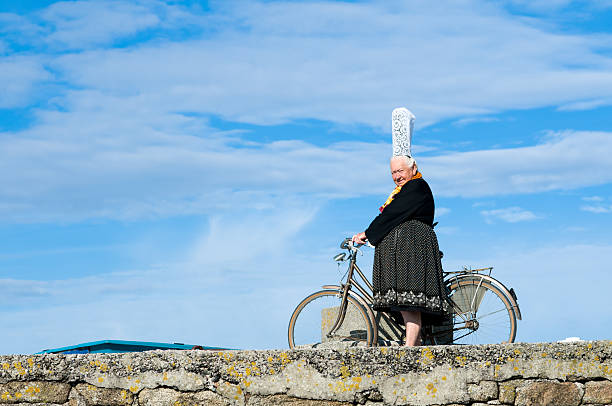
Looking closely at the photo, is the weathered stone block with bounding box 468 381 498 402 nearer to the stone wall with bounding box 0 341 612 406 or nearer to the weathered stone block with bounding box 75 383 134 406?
the stone wall with bounding box 0 341 612 406

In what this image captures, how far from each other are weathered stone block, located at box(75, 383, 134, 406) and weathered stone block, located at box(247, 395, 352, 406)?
2.73 feet

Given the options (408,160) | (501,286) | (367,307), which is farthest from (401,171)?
(501,286)

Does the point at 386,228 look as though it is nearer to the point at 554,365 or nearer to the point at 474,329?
the point at 474,329

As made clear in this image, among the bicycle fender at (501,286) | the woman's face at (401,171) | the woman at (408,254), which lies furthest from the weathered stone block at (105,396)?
the bicycle fender at (501,286)

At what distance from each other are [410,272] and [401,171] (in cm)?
92

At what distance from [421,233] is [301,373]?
229 cm

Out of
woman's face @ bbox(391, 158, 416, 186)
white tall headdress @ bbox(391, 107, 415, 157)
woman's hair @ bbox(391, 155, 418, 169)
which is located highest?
white tall headdress @ bbox(391, 107, 415, 157)

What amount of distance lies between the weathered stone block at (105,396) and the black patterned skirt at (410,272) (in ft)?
8.21

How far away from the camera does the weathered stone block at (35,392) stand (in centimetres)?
520

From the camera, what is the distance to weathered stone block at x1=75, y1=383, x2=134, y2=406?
511cm

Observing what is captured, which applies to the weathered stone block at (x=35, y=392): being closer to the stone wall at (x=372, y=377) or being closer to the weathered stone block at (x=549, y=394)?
the stone wall at (x=372, y=377)

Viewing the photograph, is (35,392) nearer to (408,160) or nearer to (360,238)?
(360,238)

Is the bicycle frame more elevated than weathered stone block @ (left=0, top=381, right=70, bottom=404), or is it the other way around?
the bicycle frame

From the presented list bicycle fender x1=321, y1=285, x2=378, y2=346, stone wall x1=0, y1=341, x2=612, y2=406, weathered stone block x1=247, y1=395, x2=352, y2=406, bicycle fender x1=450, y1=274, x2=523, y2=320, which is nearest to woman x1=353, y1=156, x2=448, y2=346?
bicycle fender x1=321, y1=285, x2=378, y2=346
